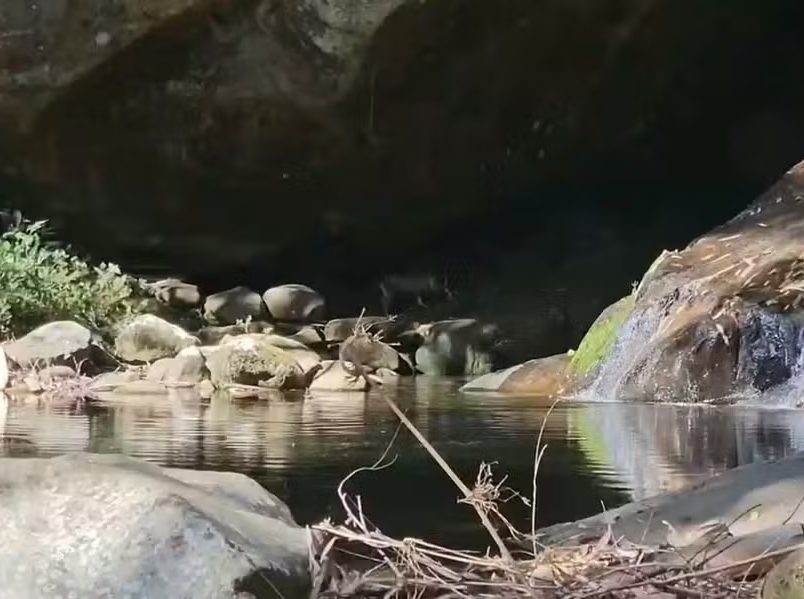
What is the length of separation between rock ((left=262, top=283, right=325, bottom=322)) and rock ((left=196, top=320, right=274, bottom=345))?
222 mm

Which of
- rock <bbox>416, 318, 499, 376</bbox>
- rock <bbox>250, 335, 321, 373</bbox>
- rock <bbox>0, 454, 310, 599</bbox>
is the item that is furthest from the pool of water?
rock <bbox>416, 318, 499, 376</bbox>

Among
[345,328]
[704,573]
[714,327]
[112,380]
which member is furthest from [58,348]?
[704,573]

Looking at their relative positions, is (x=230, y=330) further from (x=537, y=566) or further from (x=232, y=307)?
(x=537, y=566)

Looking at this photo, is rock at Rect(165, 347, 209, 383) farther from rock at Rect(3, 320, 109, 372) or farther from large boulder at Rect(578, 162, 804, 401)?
large boulder at Rect(578, 162, 804, 401)

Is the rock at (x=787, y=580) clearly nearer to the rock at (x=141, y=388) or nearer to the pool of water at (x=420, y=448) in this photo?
the pool of water at (x=420, y=448)

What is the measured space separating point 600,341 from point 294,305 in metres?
3.82

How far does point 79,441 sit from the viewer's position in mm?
A: 4285

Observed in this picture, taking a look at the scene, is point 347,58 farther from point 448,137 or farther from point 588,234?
point 588,234

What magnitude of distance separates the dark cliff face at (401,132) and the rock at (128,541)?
7753 mm

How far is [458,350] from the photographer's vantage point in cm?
980

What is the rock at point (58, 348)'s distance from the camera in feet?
24.9

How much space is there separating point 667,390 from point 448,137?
5.05m

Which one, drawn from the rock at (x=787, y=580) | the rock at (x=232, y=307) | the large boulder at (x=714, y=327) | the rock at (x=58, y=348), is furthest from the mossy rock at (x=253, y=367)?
the rock at (x=787, y=580)

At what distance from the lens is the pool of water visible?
3230 millimetres
